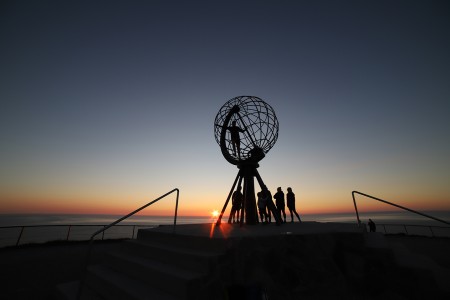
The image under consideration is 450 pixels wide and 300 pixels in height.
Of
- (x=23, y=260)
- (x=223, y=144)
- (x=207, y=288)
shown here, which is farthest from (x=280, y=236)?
(x=23, y=260)

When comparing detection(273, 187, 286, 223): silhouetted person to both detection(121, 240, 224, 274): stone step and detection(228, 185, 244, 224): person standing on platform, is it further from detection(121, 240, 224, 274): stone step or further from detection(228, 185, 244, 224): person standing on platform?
detection(121, 240, 224, 274): stone step

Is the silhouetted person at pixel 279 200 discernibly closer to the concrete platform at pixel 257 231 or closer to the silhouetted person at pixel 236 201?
the silhouetted person at pixel 236 201

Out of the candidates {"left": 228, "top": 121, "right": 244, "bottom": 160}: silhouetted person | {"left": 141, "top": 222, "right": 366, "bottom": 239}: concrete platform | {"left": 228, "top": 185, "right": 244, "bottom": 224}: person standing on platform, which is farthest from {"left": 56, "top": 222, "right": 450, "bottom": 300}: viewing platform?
{"left": 228, "top": 121, "right": 244, "bottom": 160}: silhouetted person

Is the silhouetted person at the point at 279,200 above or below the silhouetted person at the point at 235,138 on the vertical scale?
below

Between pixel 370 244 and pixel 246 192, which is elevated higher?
pixel 246 192

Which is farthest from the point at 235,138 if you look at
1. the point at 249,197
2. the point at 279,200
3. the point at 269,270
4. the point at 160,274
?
the point at 160,274

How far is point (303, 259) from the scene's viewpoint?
4793 millimetres

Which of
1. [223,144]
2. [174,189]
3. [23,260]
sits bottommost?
[23,260]

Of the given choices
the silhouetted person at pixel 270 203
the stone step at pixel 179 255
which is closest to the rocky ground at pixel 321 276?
the stone step at pixel 179 255

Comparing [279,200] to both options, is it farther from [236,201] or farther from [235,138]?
[235,138]

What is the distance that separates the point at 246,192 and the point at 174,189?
12.3 feet

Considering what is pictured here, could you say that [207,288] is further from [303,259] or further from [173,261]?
[303,259]

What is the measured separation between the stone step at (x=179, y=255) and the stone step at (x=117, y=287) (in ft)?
2.01

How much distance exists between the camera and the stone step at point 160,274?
11.2 feet
